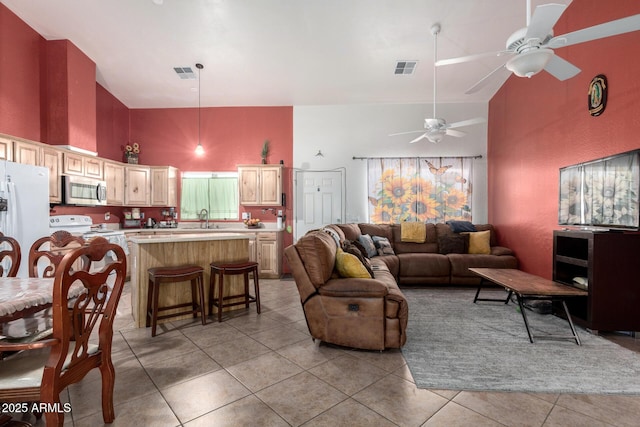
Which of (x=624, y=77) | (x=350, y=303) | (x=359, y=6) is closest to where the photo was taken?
(x=350, y=303)

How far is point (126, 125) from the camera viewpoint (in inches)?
237

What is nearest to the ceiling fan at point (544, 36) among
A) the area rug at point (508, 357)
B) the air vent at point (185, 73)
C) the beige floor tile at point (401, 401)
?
the area rug at point (508, 357)

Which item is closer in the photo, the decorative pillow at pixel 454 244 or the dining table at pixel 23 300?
the dining table at pixel 23 300

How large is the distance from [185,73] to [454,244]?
5.67 metres

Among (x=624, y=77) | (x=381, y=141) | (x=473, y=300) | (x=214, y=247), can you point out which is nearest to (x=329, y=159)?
(x=381, y=141)

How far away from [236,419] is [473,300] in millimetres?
3495

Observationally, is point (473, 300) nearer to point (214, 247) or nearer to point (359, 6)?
point (214, 247)

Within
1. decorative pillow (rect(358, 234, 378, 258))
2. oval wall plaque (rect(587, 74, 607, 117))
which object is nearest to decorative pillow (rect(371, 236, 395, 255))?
decorative pillow (rect(358, 234, 378, 258))

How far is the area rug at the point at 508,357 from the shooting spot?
6.61 ft

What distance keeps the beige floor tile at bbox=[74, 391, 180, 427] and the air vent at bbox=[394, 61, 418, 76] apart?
5147 millimetres

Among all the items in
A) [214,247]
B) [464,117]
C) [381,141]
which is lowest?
[214,247]

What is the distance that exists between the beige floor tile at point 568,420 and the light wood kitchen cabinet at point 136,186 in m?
6.40

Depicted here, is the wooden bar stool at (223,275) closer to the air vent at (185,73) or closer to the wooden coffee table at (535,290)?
the wooden coffee table at (535,290)

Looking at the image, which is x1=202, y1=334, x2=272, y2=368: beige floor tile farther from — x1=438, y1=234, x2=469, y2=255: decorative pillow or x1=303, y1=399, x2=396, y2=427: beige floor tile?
x1=438, y1=234, x2=469, y2=255: decorative pillow
